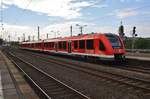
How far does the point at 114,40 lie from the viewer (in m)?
24.8

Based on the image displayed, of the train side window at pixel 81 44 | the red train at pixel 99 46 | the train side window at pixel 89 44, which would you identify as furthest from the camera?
the train side window at pixel 81 44

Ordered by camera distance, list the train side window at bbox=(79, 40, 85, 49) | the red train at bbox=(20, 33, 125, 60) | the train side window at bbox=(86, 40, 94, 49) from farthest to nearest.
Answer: the train side window at bbox=(79, 40, 85, 49)
the train side window at bbox=(86, 40, 94, 49)
the red train at bbox=(20, 33, 125, 60)

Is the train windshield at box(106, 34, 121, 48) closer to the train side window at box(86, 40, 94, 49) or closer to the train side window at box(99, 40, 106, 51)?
the train side window at box(99, 40, 106, 51)

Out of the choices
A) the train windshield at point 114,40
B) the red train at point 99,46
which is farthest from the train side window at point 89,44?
the train windshield at point 114,40

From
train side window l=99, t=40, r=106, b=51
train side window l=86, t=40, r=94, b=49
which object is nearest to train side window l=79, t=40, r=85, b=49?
train side window l=86, t=40, r=94, b=49

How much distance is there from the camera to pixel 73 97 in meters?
10.9

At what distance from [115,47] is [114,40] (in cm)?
91

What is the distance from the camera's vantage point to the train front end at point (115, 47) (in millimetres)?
23719

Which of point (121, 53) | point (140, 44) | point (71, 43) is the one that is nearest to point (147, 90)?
point (121, 53)

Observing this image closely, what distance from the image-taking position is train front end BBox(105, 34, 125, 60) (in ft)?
77.8

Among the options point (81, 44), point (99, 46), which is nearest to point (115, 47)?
point (99, 46)

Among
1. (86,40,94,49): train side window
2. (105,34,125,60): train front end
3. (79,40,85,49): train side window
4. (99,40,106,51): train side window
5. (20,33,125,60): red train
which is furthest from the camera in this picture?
(79,40,85,49): train side window

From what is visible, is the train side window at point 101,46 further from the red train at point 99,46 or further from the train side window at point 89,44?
the train side window at point 89,44

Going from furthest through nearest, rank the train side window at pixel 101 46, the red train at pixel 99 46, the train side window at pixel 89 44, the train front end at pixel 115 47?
the train side window at pixel 89 44, the train side window at pixel 101 46, the red train at pixel 99 46, the train front end at pixel 115 47
